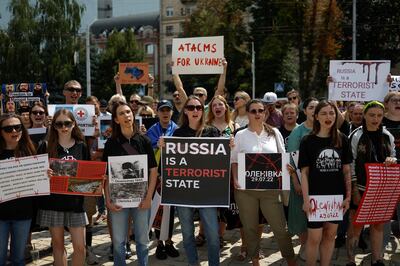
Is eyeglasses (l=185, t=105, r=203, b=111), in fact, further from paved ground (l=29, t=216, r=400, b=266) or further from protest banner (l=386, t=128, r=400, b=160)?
protest banner (l=386, t=128, r=400, b=160)

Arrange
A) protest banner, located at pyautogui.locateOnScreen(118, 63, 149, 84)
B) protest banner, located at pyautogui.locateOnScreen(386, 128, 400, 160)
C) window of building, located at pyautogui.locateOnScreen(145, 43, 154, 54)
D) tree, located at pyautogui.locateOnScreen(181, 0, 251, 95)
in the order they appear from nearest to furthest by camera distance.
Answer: protest banner, located at pyautogui.locateOnScreen(386, 128, 400, 160) → protest banner, located at pyautogui.locateOnScreen(118, 63, 149, 84) → tree, located at pyautogui.locateOnScreen(181, 0, 251, 95) → window of building, located at pyautogui.locateOnScreen(145, 43, 154, 54)

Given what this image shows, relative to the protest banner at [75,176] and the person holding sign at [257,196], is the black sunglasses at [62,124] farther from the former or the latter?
the person holding sign at [257,196]

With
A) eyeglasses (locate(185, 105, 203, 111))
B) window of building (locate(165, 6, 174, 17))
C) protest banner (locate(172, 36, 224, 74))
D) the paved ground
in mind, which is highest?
window of building (locate(165, 6, 174, 17))

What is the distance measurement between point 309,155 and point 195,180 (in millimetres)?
1268

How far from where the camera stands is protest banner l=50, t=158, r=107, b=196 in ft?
15.5

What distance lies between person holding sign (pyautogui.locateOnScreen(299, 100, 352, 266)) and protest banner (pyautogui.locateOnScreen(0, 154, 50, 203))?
2604 mm

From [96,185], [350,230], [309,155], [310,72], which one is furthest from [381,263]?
[310,72]

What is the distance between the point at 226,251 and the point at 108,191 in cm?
225

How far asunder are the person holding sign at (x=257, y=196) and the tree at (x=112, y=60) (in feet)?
131

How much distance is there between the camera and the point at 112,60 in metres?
47.3

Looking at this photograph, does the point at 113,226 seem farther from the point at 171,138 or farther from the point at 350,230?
the point at 350,230

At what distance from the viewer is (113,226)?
4.86 metres

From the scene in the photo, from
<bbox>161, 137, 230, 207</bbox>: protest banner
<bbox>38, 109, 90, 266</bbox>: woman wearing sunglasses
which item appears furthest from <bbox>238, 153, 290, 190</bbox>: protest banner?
<bbox>38, 109, 90, 266</bbox>: woman wearing sunglasses

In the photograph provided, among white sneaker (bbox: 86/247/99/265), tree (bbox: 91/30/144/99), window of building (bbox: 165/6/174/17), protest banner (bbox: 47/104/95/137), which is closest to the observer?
white sneaker (bbox: 86/247/99/265)
